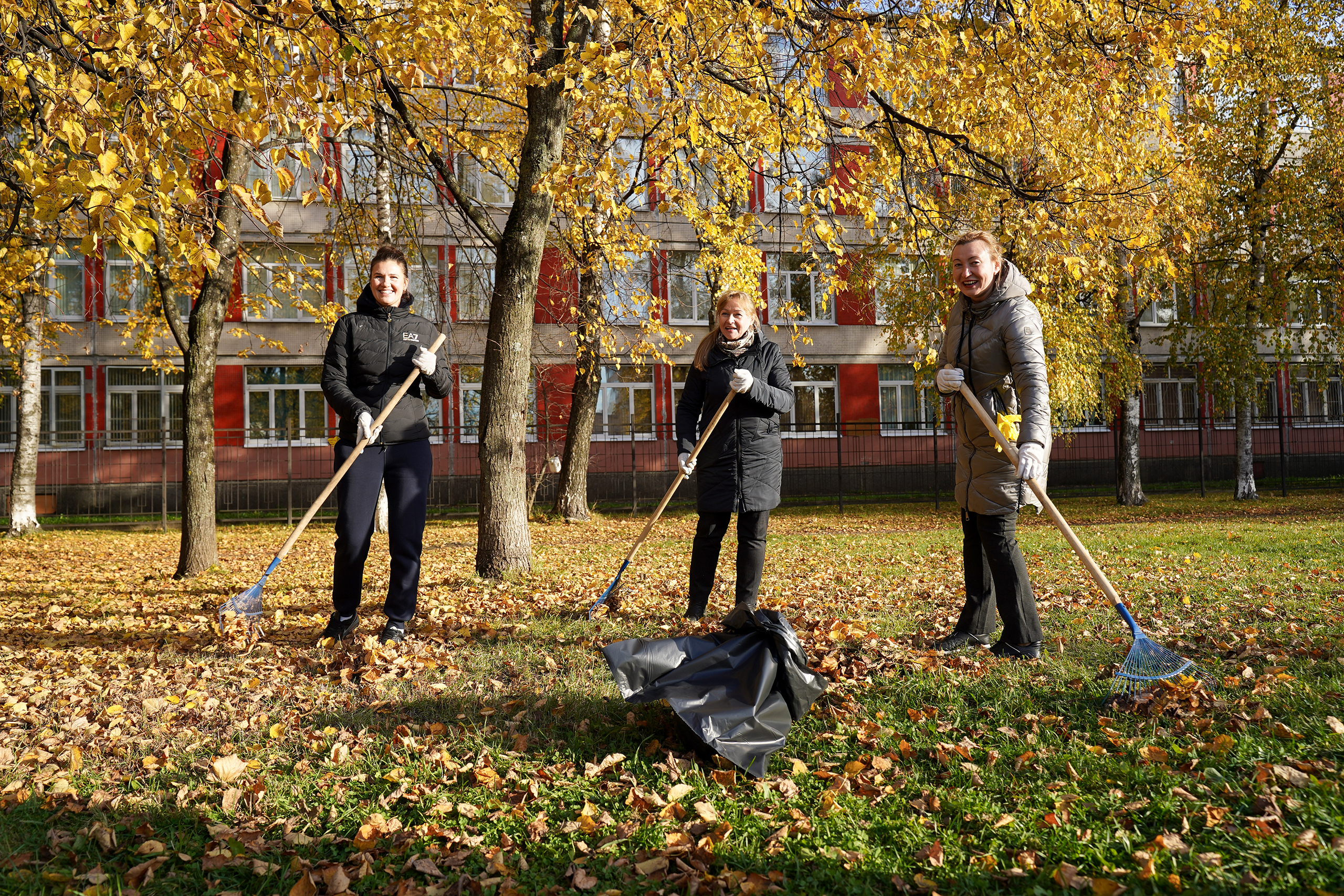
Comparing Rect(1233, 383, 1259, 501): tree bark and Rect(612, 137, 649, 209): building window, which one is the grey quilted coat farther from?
Rect(1233, 383, 1259, 501): tree bark

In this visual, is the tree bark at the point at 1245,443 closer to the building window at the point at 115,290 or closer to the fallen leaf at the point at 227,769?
the fallen leaf at the point at 227,769

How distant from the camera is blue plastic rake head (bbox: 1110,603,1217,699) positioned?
11.7 feet

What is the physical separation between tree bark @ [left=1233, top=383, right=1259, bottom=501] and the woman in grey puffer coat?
15.3 m

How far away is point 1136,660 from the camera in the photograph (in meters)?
3.71

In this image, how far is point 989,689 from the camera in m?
3.75

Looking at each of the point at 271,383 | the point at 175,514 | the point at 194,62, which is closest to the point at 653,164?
the point at 194,62

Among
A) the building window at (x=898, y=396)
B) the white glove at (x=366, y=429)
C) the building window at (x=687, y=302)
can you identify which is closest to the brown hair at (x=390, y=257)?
the white glove at (x=366, y=429)

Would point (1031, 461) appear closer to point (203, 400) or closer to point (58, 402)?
point (203, 400)

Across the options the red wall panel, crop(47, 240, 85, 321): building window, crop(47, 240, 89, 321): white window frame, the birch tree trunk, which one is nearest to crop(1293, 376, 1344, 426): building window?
the red wall panel

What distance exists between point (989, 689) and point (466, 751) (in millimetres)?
2199

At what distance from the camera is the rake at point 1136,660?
3.59m

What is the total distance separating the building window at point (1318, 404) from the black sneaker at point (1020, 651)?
2487cm

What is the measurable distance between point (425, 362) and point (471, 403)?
17.7 meters

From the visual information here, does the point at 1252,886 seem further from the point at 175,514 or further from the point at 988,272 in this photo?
the point at 175,514
